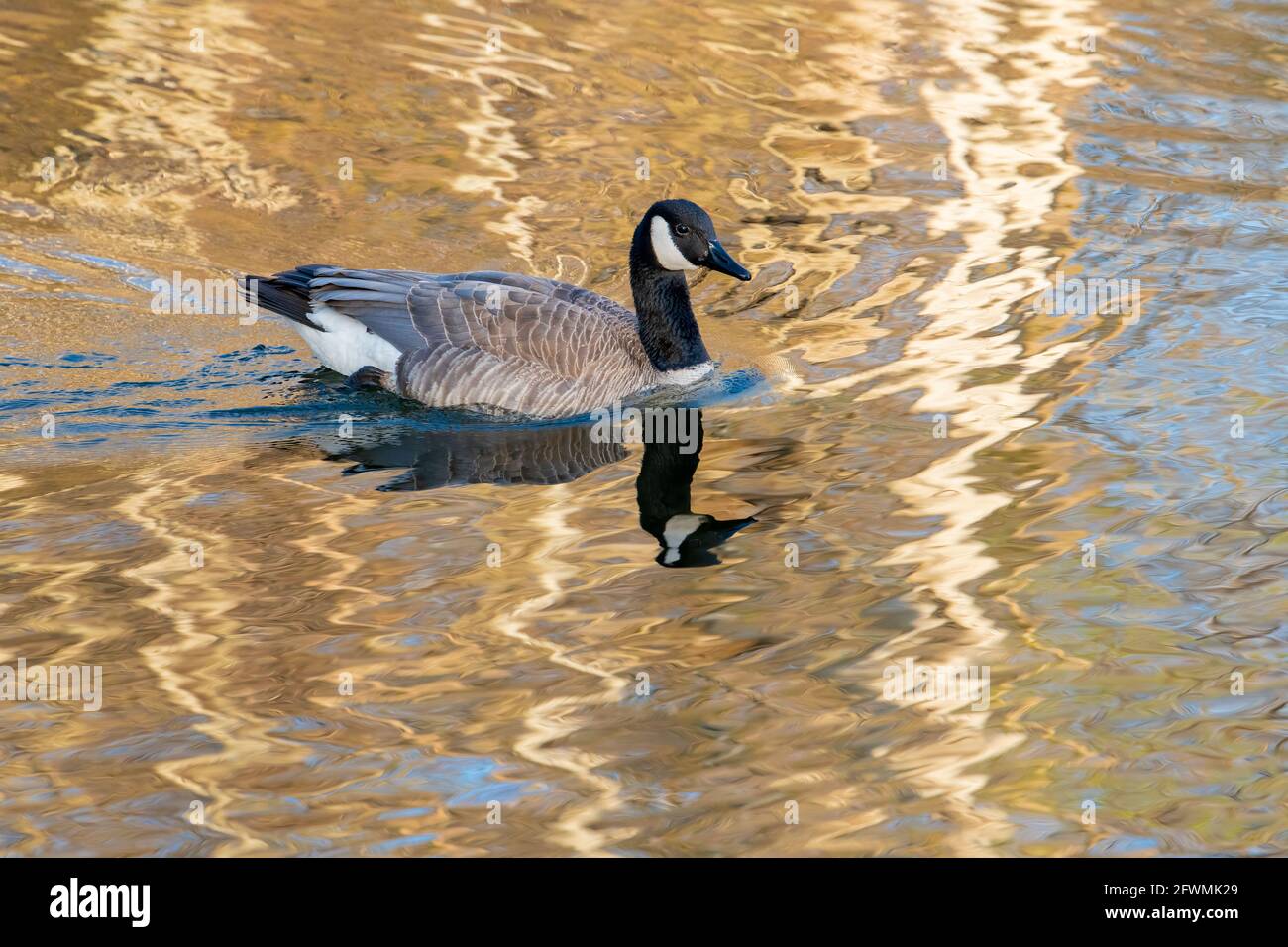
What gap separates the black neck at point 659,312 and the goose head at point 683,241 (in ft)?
0.08

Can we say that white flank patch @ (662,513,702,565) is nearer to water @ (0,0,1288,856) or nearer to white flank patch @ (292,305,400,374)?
water @ (0,0,1288,856)

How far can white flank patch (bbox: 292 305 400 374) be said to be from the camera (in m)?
9.64

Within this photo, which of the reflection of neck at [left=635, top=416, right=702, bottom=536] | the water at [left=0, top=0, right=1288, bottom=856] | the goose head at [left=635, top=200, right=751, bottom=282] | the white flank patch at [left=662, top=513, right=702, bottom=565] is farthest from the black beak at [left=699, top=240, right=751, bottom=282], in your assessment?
the white flank patch at [left=662, top=513, right=702, bottom=565]

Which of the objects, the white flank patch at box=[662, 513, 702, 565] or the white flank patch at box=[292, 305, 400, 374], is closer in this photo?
the white flank patch at box=[662, 513, 702, 565]

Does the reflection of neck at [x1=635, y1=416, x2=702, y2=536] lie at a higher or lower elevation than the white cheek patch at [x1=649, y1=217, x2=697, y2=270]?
lower

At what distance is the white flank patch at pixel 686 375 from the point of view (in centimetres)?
973

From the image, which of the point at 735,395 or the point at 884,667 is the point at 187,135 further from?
the point at 884,667

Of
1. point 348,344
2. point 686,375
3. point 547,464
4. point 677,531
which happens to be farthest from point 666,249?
point 677,531

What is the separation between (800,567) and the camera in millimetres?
7238

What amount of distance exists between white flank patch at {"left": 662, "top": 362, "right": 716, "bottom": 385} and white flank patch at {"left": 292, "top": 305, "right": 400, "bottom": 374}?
5.58ft

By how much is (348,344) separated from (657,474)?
250 cm

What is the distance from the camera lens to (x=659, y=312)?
9797 millimetres

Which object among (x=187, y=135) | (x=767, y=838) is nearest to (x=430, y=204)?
(x=187, y=135)

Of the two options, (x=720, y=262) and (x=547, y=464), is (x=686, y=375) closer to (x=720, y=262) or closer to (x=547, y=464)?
(x=720, y=262)
